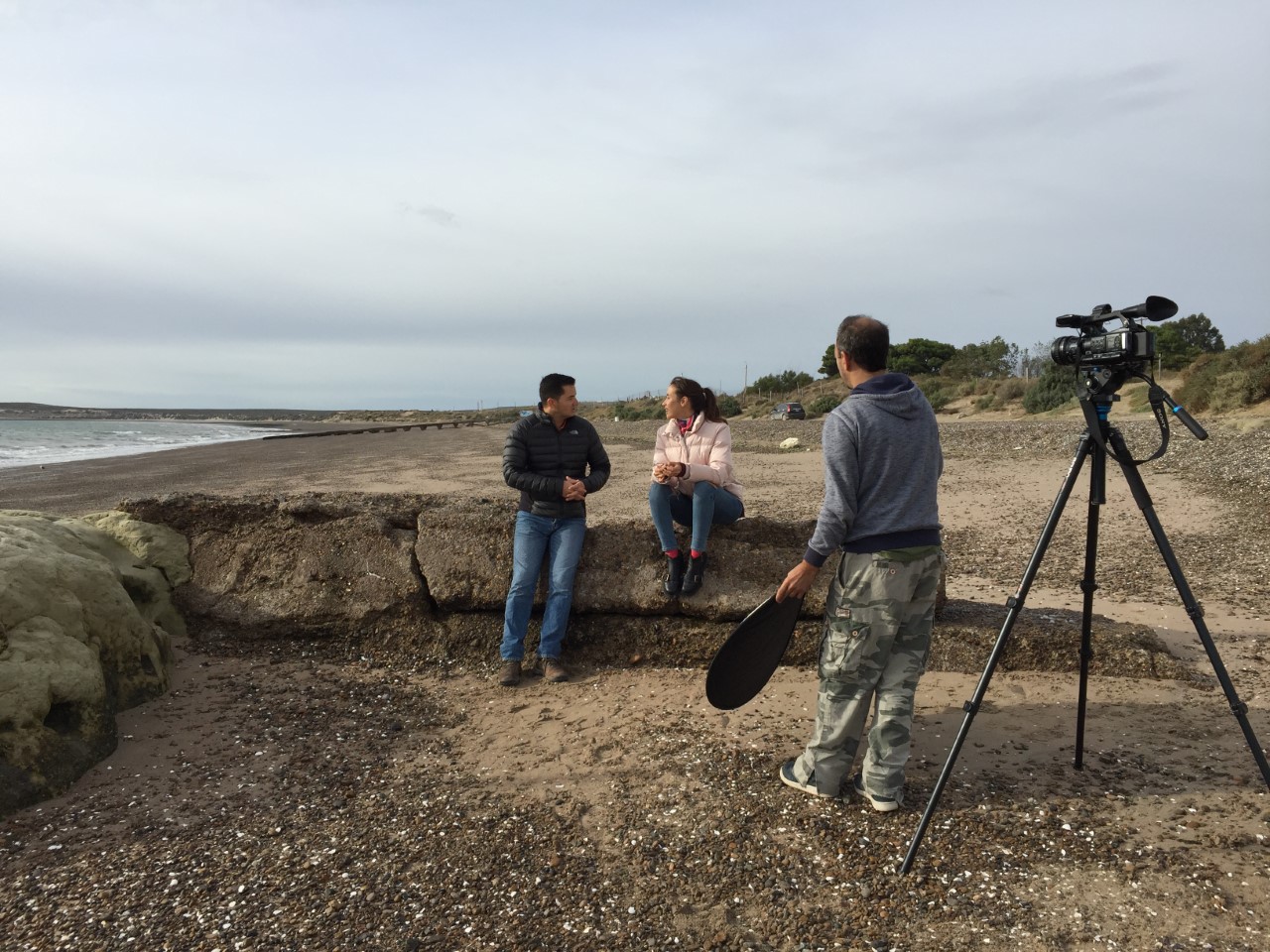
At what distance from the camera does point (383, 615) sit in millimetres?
5746

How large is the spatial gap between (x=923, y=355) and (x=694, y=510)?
51.4m

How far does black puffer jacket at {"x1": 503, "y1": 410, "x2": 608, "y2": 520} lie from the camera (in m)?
5.40

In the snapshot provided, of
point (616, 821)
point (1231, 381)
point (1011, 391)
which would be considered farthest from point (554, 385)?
point (1011, 391)

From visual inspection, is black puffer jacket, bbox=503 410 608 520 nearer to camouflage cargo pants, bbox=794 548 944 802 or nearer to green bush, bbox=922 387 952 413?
camouflage cargo pants, bbox=794 548 944 802

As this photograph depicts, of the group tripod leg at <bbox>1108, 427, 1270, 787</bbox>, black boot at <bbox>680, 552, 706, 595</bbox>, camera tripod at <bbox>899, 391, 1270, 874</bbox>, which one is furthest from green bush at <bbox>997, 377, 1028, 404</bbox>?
tripod leg at <bbox>1108, 427, 1270, 787</bbox>

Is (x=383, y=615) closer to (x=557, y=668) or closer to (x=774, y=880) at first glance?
(x=557, y=668)

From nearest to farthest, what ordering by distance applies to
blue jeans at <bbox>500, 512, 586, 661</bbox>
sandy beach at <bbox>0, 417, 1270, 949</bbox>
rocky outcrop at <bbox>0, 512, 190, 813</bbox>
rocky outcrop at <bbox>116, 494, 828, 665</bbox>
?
sandy beach at <bbox>0, 417, 1270, 949</bbox>, rocky outcrop at <bbox>0, 512, 190, 813</bbox>, blue jeans at <bbox>500, 512, 586, 661</bbox>, rocky outcrop at <bbox>116, 494, 828, 665</bbox>

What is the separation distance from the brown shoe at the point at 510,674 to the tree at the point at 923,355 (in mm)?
49927

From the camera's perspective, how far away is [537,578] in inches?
214

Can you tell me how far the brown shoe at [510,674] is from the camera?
518cm

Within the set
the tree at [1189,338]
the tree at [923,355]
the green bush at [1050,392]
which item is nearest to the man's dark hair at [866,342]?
the green bush at [1050,392]

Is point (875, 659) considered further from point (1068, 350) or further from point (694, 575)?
point (694, 575)

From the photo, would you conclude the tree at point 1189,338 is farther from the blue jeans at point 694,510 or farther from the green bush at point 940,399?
the blue jeans at point 694,510

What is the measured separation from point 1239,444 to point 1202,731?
12.7m
